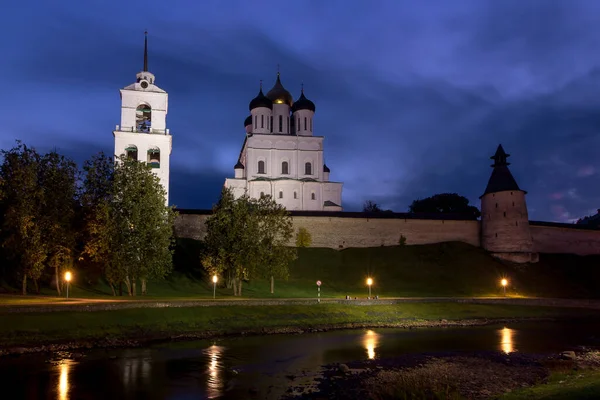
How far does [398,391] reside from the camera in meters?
15.8

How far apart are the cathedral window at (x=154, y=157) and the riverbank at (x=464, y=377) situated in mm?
37898

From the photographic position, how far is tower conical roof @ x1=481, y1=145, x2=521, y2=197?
6322cm

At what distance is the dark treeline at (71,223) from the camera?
115ft

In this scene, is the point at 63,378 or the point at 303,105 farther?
the point at 303,105

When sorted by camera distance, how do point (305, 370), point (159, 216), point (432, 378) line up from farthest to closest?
1. point (159, 216)
2. point (305, 370)
3. point (432, 378)

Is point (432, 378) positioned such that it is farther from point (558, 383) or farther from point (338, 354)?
point (338, 354)

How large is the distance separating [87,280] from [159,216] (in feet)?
29.2

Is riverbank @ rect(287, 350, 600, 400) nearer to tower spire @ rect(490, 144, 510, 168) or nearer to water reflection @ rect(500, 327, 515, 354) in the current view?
water reflection @ rect(500, 327, 515, 354)

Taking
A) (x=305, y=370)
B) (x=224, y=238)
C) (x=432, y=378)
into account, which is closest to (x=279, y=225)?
(x=224, y=238)

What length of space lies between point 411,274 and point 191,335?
3154 cm

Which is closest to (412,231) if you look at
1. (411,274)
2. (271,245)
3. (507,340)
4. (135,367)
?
(411,274)

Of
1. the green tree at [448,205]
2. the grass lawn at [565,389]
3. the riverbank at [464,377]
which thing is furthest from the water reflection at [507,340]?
the green tree at [448,205]

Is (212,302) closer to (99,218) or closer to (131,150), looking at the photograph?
(99,218)

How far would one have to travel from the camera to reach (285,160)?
77625 millimetres
